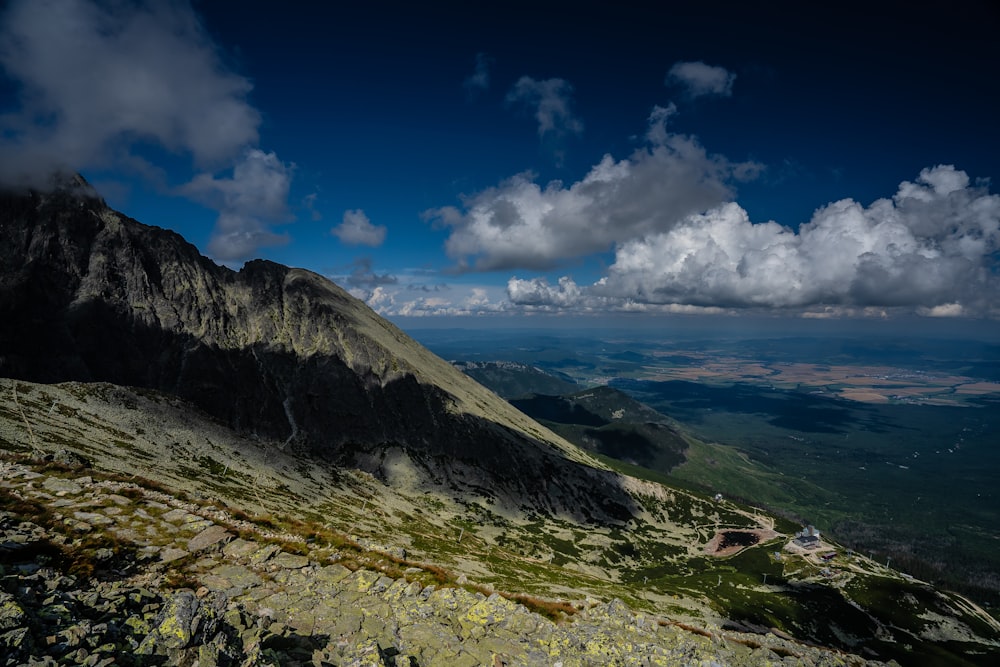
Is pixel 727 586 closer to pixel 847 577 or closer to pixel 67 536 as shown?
pixel 847 577

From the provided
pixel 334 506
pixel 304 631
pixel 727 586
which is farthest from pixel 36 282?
pixel 727 586

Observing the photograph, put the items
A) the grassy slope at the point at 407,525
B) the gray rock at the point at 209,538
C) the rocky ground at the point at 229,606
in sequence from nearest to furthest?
the rocky ground at the point at 229,606 → the gray rock at the point at 209,538 → the grassy slope at the point at 407,525

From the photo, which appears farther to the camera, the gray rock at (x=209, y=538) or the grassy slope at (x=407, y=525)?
the grassy slope at (x=407, y=525)

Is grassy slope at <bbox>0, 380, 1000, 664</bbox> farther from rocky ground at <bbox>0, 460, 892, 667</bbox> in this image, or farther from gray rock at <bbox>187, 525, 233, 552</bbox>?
gray rock at <bbox>187, 525, 233, 552</bbox>

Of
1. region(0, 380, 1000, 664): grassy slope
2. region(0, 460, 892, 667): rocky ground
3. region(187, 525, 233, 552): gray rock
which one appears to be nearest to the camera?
region(0, 460, 892, 667): rocky ground

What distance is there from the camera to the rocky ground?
15359 millimetres

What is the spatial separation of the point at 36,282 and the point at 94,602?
273399 mm

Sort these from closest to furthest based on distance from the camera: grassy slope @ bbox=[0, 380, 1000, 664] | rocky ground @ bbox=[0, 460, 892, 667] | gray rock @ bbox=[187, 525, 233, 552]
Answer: rocky ground @ bbox=[0, 460, 892, 667]
gray rock @ bbox=[187, 525, 233, 552]
grassy slope @ bbox=[0, 380, 1000, 664]

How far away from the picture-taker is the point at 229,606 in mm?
20297

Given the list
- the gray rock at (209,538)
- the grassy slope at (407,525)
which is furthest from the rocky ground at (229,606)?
the grassy slope at (407,525)

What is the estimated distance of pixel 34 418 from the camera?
76.0m

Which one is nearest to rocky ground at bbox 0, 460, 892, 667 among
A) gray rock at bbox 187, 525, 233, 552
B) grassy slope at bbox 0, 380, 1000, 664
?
gray rock at bbox 187, 525, 233, 552

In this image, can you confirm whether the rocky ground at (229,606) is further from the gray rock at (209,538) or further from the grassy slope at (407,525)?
the grassy slope at (407,525)

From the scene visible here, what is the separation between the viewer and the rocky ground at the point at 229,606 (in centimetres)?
1536
